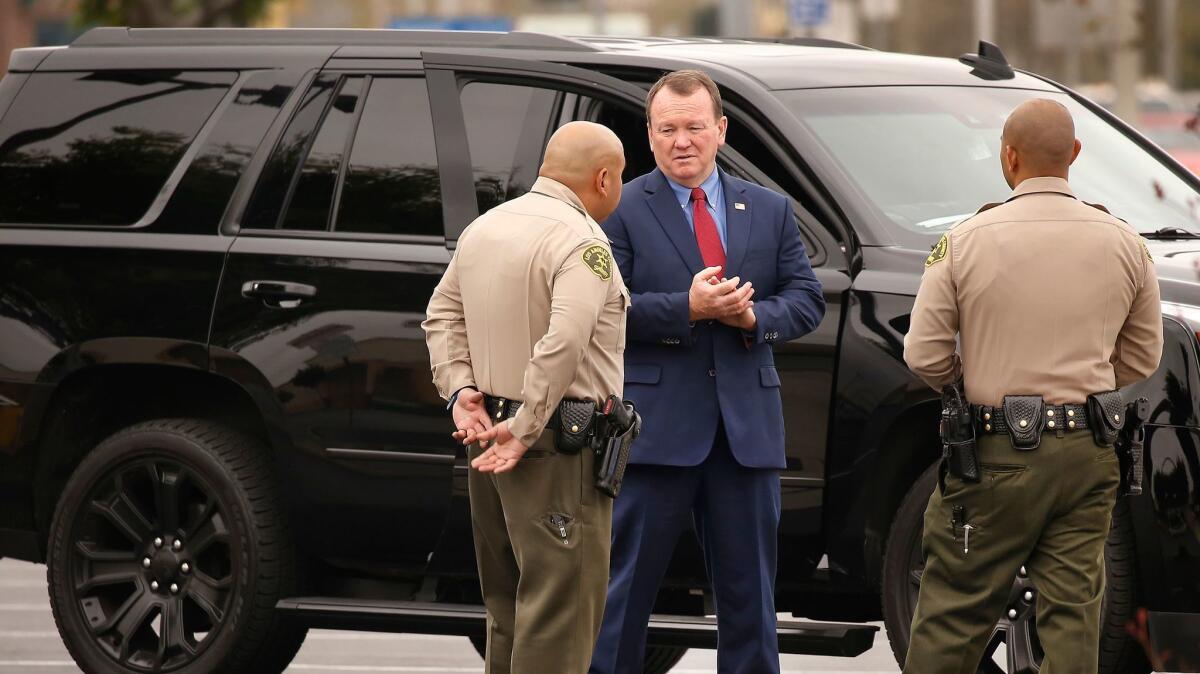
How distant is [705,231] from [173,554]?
1993 millimetres

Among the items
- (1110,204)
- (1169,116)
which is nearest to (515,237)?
(1110,204)

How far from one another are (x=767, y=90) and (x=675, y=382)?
43.6 inches

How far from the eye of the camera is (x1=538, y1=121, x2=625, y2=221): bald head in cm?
505

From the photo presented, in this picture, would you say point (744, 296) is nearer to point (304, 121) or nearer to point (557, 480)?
point (557, 480)

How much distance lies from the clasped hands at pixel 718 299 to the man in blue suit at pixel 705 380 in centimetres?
7

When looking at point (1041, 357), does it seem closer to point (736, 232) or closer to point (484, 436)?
point (736, 232)

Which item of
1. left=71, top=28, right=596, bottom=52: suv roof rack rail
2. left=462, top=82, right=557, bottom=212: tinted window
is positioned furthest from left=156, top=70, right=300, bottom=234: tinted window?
left=462, top=82, right=557, bottom=212: tinted window

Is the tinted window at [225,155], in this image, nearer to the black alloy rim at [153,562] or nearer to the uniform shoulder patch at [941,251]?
the black alloy rim at [153,562]

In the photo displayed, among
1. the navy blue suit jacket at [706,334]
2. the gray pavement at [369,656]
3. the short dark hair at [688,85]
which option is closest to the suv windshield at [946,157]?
the navy blue suit jacket at [706,334]

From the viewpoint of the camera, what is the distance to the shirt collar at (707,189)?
5.54m

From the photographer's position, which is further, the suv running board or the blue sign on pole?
the blue sign on pole

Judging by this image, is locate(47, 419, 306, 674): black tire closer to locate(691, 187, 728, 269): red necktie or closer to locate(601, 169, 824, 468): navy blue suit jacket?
locate(601, 169, 824, 468): navy blue suit jacket

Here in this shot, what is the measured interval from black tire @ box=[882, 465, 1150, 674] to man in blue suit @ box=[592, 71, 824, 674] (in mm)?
370

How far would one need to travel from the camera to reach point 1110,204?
251 inches
